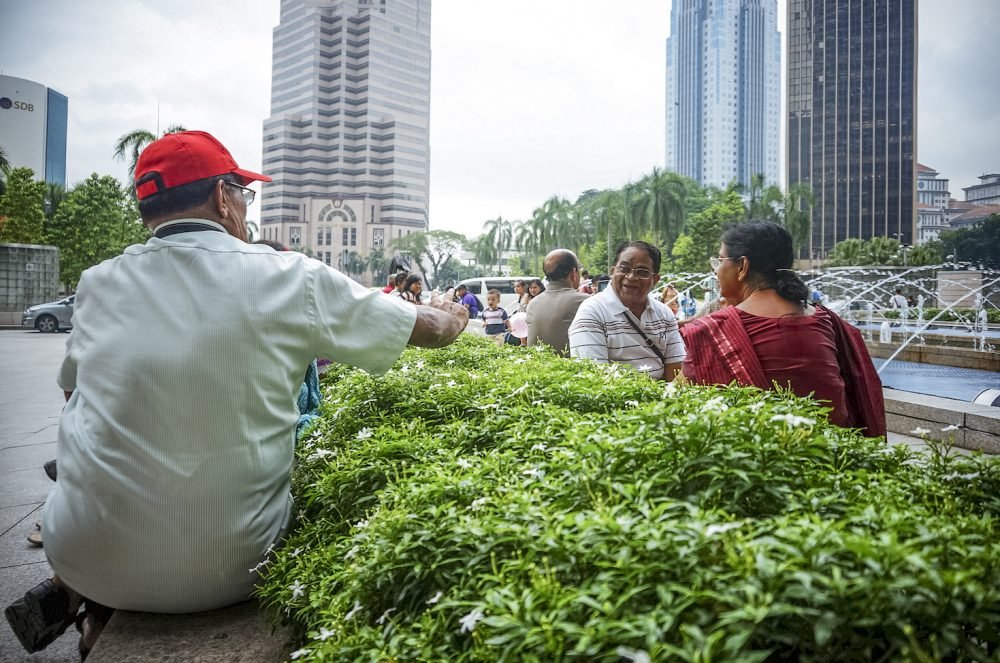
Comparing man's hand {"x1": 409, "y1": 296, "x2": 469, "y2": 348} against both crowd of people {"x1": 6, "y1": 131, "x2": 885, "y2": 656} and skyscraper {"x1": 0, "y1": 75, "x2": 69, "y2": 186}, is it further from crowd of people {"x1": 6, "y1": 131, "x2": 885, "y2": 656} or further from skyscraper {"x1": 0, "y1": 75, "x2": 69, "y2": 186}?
skyscraper {"x1": 0, "y1": 75, "x2": 69, "y2": 186}

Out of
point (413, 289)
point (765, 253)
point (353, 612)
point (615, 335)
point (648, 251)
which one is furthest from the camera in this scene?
point (413, 289)

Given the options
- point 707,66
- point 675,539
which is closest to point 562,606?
point 675,539

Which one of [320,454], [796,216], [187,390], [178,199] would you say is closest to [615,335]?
[320,454]

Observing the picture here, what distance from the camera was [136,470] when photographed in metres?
1.78

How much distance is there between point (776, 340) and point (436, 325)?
155 centimetres

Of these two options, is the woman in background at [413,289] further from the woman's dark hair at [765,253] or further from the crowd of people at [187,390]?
the crowd of people at [187,390]

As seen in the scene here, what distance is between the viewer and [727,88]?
160 meters

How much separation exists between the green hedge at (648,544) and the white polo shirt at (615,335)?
83.1 inches

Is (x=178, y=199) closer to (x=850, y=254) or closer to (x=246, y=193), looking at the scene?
(x=246, y=193)

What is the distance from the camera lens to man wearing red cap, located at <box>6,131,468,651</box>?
1790mm

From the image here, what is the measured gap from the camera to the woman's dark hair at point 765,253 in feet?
10.6

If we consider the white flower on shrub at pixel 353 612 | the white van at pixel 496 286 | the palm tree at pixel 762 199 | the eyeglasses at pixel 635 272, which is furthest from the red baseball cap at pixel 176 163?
the palm tree at pixel 762 199

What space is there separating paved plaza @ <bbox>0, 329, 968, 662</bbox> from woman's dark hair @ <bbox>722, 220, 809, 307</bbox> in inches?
43.1

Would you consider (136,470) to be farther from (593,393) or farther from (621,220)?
(621,220)
